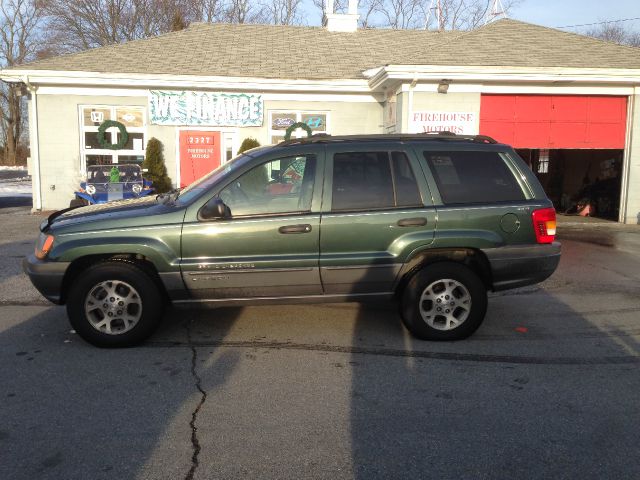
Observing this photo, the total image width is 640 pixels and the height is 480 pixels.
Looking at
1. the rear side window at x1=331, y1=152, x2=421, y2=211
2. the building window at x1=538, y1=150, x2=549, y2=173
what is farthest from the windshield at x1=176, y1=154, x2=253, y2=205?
the building window at x1=538, y1=150, x2=549, y2=173

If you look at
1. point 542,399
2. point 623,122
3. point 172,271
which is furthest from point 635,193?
point 172,271

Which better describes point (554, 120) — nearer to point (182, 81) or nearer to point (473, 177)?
point (182, 81)

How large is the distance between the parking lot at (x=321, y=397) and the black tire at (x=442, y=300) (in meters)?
0.17

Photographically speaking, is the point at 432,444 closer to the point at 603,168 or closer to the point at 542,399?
the point at 542,399

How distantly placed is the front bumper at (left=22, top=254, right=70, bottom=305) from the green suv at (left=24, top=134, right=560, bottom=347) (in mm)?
10

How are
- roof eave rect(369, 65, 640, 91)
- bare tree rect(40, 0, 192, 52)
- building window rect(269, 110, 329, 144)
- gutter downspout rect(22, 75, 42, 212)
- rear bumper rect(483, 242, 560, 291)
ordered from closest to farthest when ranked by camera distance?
rear bumper rect(483, 242, 560, 291), roof eave rect(369, 65, 640, 91), gutter downspout rect(22, 75, 42, 212), building window rect(269, 110, 329, 144), bare tree rect(40, 0, 192, 52)

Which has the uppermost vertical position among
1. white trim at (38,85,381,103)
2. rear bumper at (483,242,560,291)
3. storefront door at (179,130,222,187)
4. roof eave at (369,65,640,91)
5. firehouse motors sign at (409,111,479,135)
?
roof eave at (369,65,640,91)

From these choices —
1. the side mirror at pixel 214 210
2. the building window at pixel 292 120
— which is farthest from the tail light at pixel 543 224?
the building window at pixel 292 120

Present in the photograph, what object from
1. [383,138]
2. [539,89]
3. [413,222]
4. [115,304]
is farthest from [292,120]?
[115,304]

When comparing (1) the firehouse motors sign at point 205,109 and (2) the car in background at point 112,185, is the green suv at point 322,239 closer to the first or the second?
(2) the car in background at point 112,185

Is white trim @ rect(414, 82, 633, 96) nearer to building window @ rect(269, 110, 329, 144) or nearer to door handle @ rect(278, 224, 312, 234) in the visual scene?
building window @ rect(269, 110, 329, 144)

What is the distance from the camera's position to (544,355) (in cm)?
511

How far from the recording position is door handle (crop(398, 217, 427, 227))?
5250 mm

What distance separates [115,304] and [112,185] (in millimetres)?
9013
